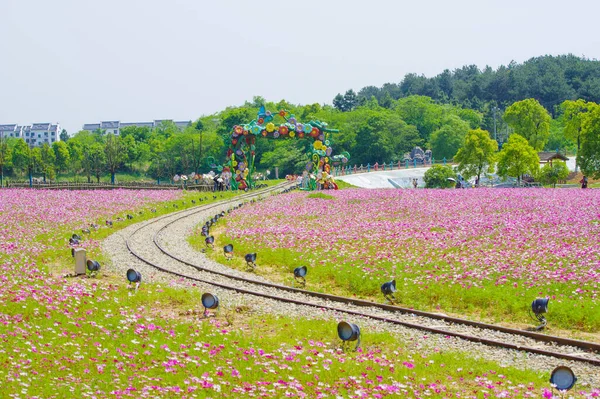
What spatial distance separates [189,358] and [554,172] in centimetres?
5415

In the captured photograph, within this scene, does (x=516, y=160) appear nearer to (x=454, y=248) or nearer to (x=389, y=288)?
(x=454, y=248)

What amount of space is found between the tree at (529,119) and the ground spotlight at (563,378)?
7500cm

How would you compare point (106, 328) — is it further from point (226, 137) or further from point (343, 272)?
point (226, 137)

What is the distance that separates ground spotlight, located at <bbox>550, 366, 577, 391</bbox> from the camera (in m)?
10.1

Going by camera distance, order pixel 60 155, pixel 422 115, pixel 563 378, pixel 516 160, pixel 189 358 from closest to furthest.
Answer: pixel 563 378 < pixel 189 358 < pixel 516 160 < pixel 60 155 < pixel 422 115

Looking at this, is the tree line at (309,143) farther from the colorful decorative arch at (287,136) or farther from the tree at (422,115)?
the colorful decorative arch at (287,136)

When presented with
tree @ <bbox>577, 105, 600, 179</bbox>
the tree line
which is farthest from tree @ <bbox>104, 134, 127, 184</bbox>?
tree @ <bbox>577, 105, 600, 179</bbox>

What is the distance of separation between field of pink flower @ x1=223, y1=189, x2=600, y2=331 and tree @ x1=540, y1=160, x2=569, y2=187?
74.8 feet

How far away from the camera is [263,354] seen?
471 inches

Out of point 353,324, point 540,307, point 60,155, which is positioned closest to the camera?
point 353,324

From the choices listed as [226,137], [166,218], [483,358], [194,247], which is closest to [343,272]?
[483,358]

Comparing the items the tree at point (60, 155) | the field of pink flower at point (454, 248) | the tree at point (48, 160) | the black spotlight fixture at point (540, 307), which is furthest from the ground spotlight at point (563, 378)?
the tree at point (60, 155)

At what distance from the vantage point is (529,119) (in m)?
80.6

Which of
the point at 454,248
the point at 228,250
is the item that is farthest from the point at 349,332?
the point at 228,250
